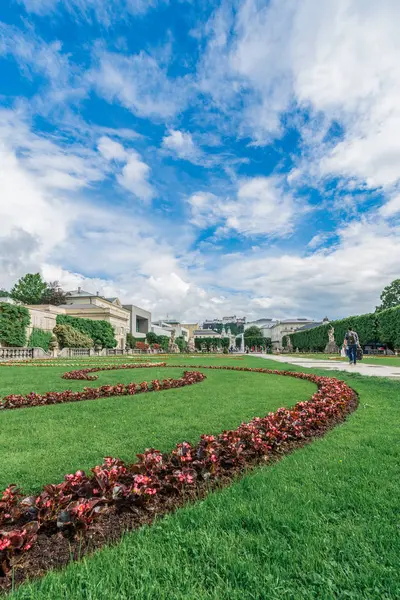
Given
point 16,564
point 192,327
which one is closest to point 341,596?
point 16,564

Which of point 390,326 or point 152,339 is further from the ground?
point 152,339

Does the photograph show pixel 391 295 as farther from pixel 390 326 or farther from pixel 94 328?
pixel 94 328

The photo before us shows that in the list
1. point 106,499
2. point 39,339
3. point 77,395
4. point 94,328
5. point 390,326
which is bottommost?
point 106,499

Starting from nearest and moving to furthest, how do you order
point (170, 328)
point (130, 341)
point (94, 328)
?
1. point (94, 328)
2. point (130, 341)
3. point (170, 328)

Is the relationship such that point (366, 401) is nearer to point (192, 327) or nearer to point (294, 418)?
point (294, 418)

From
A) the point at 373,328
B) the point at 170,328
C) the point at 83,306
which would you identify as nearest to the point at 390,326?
the point at 373,328

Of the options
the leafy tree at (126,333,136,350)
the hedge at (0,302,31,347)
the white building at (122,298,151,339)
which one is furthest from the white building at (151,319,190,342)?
the hedge at (0,302,31,347)

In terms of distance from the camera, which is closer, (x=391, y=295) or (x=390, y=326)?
(x=390, y=326)

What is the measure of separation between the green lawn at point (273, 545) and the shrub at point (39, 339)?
3934 centimetres

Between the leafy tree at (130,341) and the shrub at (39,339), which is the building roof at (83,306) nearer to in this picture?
the leafy tree at (130,341)

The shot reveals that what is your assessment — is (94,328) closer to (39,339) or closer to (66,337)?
(39,339)

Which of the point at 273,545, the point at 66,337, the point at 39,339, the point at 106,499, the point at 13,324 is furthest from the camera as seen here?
the point at 39,339

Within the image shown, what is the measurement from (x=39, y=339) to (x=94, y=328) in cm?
1477

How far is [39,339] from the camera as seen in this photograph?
1577 inches
